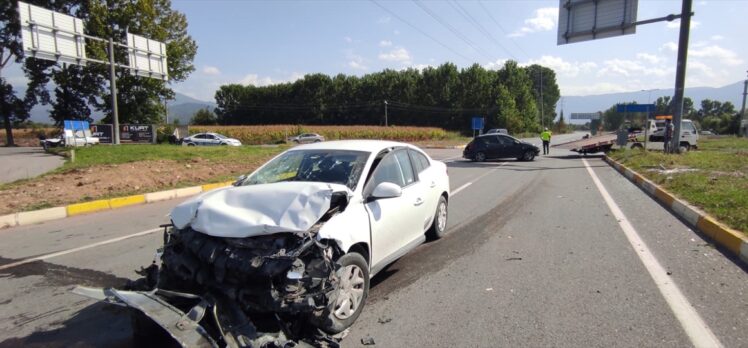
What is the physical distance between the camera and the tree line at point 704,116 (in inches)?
3125

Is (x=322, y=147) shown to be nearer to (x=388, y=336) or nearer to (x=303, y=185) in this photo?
(x=303, y=185)

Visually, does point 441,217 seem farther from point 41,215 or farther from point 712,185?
point 41,215

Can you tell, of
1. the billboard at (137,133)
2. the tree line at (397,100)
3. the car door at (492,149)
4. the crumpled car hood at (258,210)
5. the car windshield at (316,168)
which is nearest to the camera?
the crumpled car hood at (258,210)

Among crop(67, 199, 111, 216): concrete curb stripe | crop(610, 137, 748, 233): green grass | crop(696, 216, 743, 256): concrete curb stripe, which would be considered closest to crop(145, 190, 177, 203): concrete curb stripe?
crop(67, 199, 111, 216): concrete curb stripe

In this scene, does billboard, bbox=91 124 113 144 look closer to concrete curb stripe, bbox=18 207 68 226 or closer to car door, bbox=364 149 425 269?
concrete curb stripe, bbox=18 207 68 226

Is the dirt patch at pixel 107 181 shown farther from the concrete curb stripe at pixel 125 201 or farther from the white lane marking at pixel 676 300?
the white lane marking at pixel 676 300

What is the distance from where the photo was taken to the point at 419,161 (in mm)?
6277

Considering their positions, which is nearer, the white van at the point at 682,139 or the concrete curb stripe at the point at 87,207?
the concrete curb stripe at the point at 87,207

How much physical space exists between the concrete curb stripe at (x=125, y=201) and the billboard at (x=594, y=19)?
19648 mm

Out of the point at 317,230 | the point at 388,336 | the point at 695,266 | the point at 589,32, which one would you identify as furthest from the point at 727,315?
the point at 589,32

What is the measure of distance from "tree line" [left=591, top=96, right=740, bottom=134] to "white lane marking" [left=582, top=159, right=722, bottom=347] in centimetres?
5471

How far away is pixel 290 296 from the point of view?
3289mm

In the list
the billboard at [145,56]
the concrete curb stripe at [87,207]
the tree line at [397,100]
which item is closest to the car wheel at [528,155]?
the concrete curb stripe at [87,207]

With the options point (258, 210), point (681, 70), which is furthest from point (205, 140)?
point (258, 210)
